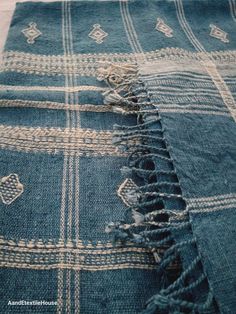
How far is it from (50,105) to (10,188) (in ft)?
0.78

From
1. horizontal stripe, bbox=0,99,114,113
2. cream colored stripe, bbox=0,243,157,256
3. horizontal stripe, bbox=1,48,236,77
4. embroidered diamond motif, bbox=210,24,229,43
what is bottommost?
cream colored stripe, bbox=0,243,157,256

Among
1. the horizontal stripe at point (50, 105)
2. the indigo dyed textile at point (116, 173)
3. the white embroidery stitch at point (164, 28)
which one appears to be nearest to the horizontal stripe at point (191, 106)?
the indigo dyed textile at point (116, 173)

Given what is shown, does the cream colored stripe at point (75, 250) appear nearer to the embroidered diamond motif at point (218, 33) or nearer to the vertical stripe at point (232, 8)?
the embroidered diamond motif at point (218, 33)

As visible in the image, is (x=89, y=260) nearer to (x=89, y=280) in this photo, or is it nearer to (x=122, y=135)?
(x=89, y=280)

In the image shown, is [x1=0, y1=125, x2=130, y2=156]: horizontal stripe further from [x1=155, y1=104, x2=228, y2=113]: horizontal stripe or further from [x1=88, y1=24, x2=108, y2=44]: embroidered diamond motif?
[x1=88, y1=24, x2=108, y2=44]: embroidered diamond motif

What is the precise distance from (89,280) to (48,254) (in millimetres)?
82

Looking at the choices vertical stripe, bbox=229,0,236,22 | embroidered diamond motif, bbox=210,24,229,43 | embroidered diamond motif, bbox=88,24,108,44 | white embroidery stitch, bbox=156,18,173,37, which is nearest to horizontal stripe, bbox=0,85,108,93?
embroidered diamond motif, bbox=88,24,108,44

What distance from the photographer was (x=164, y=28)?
114 cm

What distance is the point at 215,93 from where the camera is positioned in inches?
A: 33.9

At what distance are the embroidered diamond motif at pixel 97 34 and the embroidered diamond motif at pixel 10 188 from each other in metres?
0.55

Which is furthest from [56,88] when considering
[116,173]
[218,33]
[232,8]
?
[232,8]

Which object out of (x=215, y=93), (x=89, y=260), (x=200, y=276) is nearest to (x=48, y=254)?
(x=89, y=260)

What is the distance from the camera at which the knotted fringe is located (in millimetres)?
542

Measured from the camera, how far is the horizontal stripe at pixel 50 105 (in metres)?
0.84
